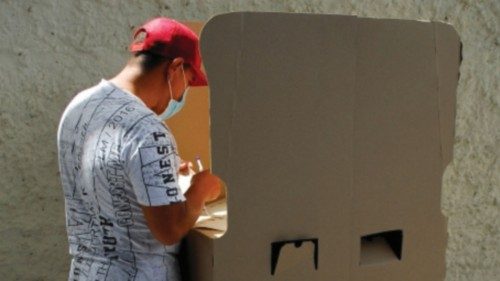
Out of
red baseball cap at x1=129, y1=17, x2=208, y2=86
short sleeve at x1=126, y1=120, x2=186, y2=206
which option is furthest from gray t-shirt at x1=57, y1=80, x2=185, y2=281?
red baseball cap at x1=129, y1=17, x2=208, y2=86

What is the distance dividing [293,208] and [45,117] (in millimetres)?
1088

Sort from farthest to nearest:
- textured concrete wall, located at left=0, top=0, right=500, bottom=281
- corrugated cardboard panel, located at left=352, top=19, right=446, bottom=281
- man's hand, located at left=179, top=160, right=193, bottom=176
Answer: textured concrete wall, located at left=0, top=0, right=500, bottom=281
man's hand, located at left=179, top=160, right=193, bottom=176
corrugated cardboard panel, located at left=352, top=19, right=446, bottom=281

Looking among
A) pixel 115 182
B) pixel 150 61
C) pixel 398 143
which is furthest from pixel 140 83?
pixel 398 143

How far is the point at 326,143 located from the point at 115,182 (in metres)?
0.40

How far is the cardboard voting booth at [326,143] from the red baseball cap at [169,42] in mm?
194

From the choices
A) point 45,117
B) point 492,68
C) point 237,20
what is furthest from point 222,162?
point 492,68

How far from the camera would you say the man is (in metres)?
1.12

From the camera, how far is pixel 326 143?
45.6 inches

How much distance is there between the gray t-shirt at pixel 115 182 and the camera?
111 cm

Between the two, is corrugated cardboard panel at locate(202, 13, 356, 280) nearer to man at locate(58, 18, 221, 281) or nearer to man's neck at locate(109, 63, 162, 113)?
man at locate(58, 18, 221, 281)

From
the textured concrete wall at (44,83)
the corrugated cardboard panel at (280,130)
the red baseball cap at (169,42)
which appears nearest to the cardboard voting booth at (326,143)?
the corrugated cardboard panel at (280,130)

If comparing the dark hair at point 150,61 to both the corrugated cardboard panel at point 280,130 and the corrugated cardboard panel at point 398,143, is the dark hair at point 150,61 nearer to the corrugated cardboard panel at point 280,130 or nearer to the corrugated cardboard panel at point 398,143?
the corrugated cardboard panel at point 280,130

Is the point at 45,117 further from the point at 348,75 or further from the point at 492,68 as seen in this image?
the point at 492,68

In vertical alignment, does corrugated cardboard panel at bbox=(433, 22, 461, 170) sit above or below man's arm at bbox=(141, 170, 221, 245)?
above
